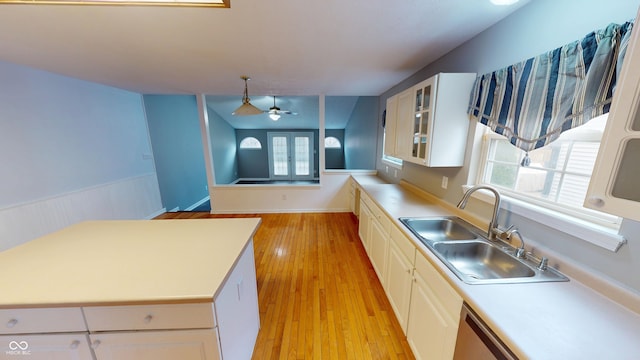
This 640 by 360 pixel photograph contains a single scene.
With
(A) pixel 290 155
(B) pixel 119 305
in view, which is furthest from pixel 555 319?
(A) pixel 290 155

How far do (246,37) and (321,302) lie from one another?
8.01 feet

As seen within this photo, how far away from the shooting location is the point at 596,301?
87 cm

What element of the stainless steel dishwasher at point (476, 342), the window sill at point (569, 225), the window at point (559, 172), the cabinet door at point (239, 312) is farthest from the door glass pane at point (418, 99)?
the cabinet door at point (239, 312)

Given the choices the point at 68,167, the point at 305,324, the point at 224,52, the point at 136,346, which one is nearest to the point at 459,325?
the point at 305,324

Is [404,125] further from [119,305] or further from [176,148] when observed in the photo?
[176,148]

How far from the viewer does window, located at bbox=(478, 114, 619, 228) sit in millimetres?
1014

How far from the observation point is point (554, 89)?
1.07 metres

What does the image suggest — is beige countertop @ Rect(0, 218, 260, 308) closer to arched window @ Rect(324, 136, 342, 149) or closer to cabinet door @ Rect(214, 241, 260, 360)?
cabinet door @ Rect(214, 241, 260, 360)

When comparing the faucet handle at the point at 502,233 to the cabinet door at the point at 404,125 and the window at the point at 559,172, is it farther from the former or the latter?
the cabinet door at the point at 404,125

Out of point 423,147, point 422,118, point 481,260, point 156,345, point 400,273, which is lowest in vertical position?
point 400,273

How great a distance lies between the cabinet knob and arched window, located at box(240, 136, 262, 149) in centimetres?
848

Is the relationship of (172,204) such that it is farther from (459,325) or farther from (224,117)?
(459,325)

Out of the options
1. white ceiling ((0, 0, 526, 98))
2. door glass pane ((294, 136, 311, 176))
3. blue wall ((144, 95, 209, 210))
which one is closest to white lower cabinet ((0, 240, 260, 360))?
white ceiling ((0, 0, 526, 98))

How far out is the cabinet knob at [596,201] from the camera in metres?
0.66
